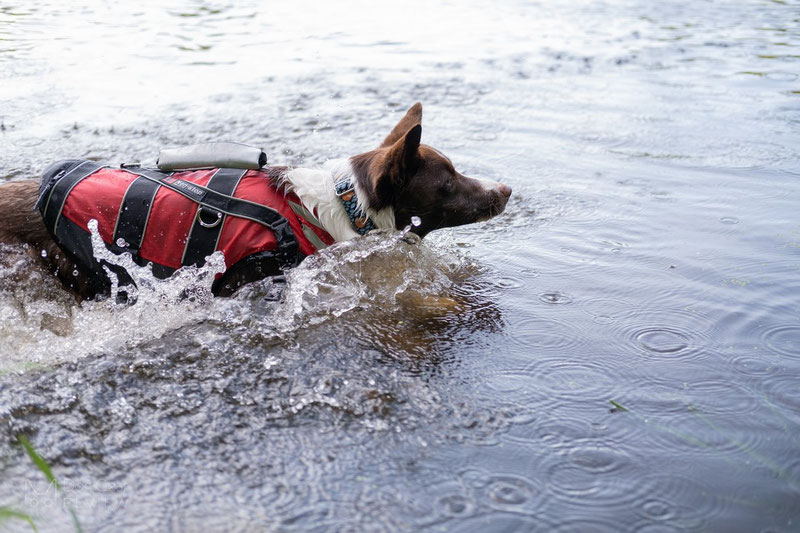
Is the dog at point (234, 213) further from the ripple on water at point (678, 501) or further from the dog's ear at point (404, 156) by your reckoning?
the ripple on water at point (678, 501)

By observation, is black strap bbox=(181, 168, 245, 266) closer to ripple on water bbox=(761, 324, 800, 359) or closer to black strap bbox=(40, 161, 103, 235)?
black strap bbox=(40, 161, 103, 235)

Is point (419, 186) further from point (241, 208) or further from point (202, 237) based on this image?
point (202, 237)

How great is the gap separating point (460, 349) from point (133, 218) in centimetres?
200

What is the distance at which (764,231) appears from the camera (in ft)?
19.7

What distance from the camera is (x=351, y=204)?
460 centimetres

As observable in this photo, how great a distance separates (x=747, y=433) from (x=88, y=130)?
7067 millimetres

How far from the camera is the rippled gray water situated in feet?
10.3

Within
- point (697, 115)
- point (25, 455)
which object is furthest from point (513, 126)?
point (25, 455)

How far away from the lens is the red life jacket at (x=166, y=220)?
169 inches

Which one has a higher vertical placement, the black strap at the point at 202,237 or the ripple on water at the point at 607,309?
the black strap at the point at 202,237

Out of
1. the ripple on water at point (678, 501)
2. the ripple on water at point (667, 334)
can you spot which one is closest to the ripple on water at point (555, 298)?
the ripple on water at point (667, 334)

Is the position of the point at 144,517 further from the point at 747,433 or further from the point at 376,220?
the point at 747,433

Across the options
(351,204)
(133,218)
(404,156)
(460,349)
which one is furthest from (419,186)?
(133,218)

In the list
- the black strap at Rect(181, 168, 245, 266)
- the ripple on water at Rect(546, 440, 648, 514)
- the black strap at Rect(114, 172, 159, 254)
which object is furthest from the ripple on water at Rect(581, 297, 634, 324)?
the black strap at Rect(114, 172, 159, 254)
